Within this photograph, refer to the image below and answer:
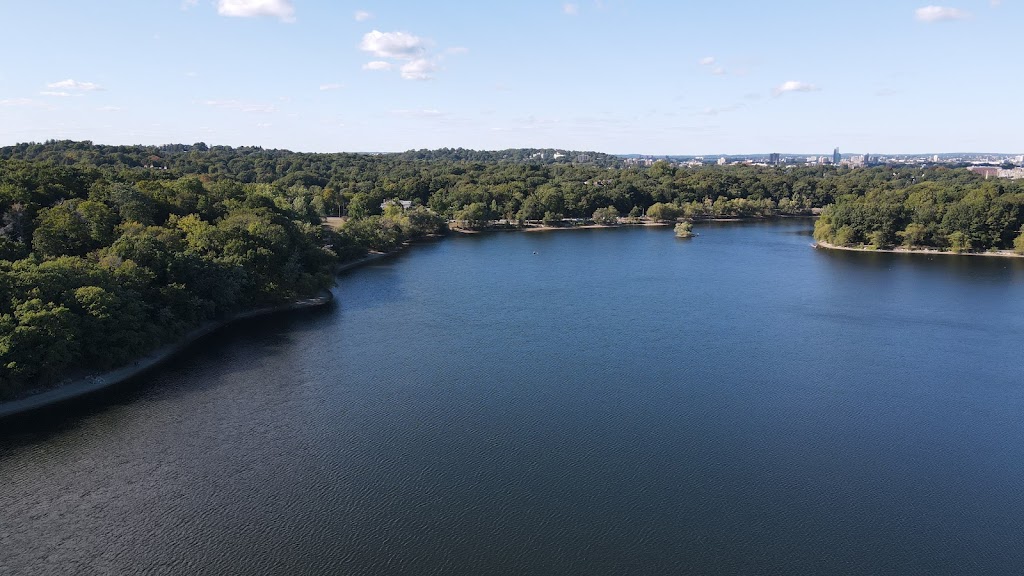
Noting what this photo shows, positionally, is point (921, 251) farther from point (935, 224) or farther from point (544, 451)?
point (544, 451)

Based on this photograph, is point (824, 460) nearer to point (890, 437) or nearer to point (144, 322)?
point (890, 437)

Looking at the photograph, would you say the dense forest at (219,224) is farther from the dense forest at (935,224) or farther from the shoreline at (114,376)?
the shoreline at (114,376)

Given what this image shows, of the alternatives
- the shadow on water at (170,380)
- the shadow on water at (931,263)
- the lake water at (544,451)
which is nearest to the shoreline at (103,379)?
the shadow on water at (170,380)

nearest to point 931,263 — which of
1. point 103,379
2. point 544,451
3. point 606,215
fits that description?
point 606,215

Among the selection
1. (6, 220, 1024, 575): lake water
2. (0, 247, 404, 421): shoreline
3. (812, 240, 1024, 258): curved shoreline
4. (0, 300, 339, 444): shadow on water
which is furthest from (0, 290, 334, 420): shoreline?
(812, 240, 1024, 258): curved shoreline

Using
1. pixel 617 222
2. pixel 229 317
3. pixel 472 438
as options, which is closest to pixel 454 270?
pixel 229 317
